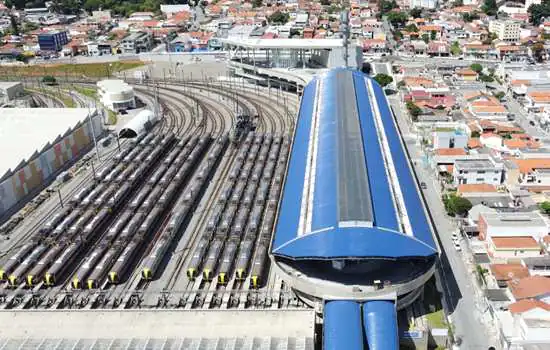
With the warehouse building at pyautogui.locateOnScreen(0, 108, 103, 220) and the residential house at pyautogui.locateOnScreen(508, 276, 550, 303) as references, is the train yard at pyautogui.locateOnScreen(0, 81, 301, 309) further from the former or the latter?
the residential house at pyautogui.locateOnScreen(508, 276, 550, 303)

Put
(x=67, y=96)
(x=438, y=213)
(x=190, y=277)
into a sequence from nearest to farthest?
1. (x=190, y=277)
2. (x=438, y=213)
3. (x=67, y=96)

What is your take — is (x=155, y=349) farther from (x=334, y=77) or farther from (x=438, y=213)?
(x=334, y=77)

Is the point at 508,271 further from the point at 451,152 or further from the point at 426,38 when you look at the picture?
the point at 426,38

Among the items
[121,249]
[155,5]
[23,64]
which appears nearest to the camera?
[121,249]

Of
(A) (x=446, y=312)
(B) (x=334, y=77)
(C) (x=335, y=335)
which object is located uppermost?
(B) (x=334, y=77)

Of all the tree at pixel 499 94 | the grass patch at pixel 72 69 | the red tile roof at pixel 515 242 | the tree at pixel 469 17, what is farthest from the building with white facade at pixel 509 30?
the red tile roof at pixel 515 242

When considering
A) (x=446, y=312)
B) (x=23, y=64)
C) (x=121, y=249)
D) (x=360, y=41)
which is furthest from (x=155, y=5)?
(x=446, y=312)

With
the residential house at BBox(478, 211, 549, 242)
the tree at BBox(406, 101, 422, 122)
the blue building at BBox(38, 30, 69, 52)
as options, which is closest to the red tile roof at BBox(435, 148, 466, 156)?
the tree at BBox(406, 101, 422, 122)
